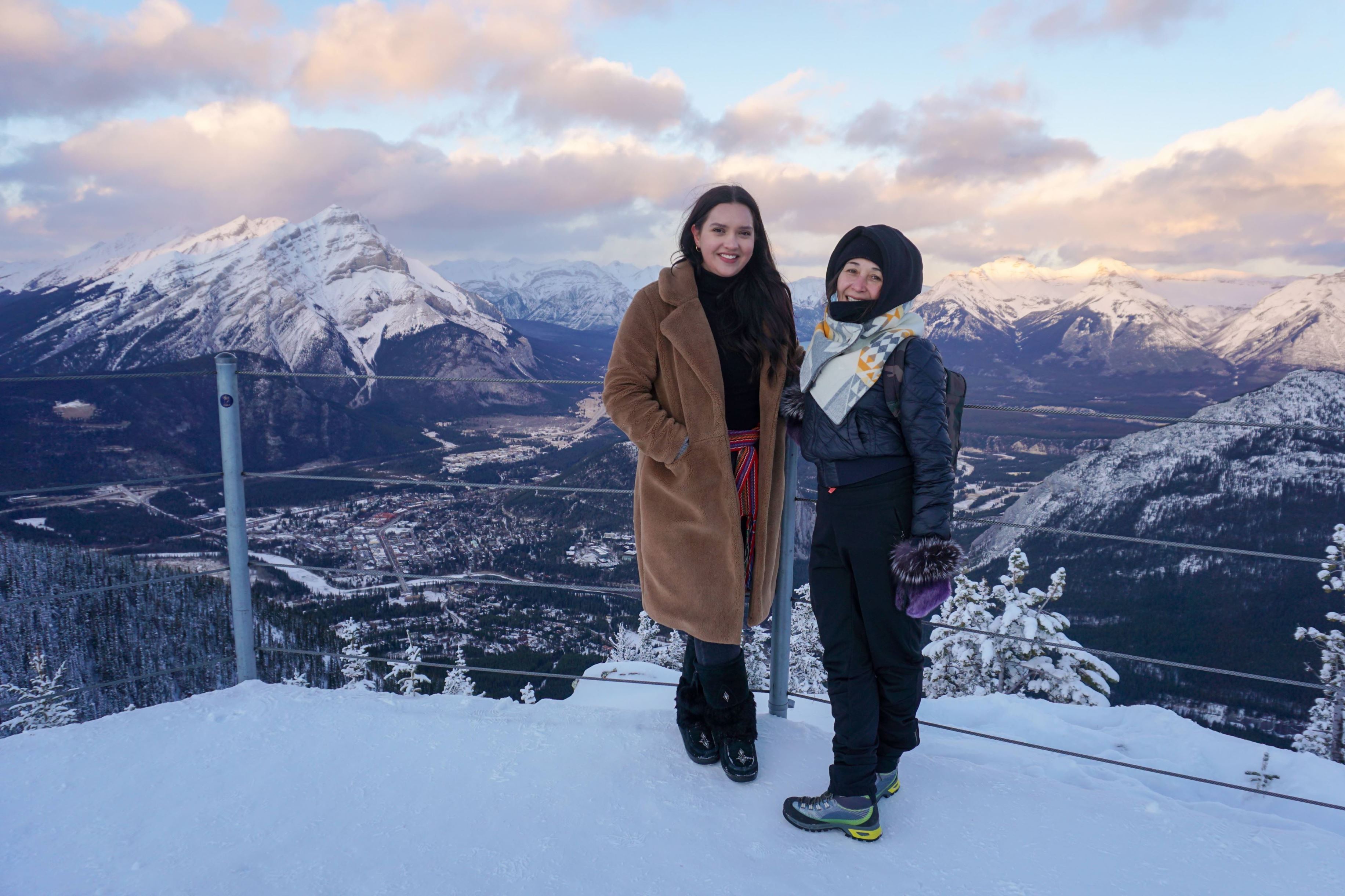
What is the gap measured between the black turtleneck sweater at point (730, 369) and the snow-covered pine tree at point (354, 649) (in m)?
13.9

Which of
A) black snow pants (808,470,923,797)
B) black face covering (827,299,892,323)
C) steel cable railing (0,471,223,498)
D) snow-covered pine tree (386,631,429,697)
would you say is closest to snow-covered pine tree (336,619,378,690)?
snow-covered pine tree (386,631,429,697)

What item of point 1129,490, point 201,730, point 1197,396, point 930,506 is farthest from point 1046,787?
point 1197,396

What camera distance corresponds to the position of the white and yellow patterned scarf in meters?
1.80

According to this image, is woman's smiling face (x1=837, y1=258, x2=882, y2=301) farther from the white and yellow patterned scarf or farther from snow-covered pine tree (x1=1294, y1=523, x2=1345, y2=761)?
snow-covered pine tree (x1=1294, y1=523, x2=1345, y2=761)

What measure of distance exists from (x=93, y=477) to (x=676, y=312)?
278 ft

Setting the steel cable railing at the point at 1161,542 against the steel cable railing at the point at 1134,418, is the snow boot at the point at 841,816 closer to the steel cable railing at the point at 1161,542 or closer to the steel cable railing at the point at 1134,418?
the steel cable railing at the point at 1161,542

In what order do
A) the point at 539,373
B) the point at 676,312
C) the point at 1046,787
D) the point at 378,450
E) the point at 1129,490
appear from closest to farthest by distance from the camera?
1. the point at 676,312
2. the point at 1046,787
3. the point at 1129,490
4. the point at 378,450
5. the point at 539,373

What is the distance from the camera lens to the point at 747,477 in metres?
2.09

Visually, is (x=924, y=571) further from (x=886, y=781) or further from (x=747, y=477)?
(x=886, y=781)

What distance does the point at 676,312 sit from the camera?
1954 mm

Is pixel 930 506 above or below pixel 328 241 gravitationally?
below

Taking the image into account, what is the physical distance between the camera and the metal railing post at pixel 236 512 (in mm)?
2375

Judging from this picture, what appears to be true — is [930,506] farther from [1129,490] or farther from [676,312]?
[1129,490]

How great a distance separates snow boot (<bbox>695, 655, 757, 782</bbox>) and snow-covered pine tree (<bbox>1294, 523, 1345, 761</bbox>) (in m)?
9.33
